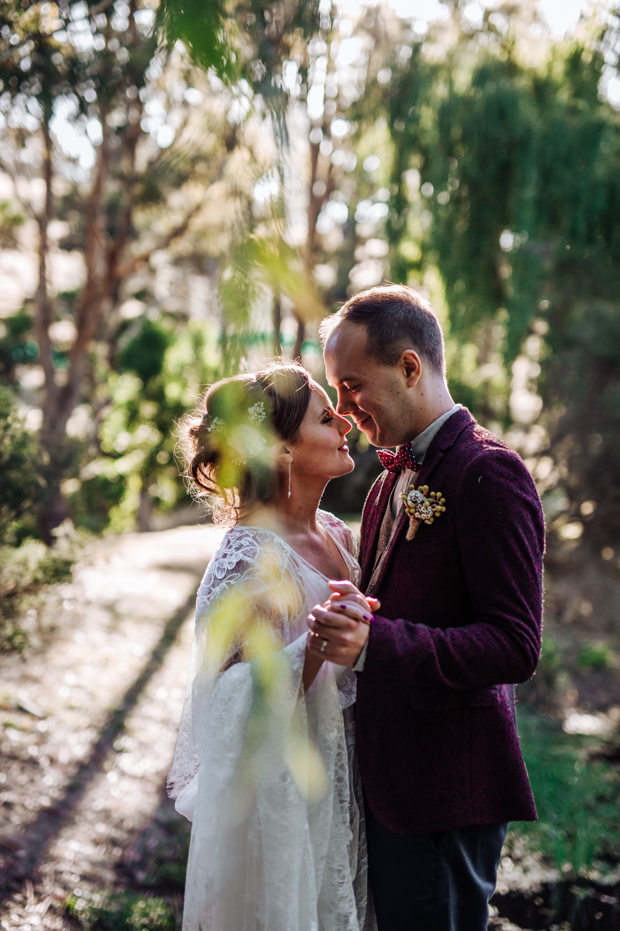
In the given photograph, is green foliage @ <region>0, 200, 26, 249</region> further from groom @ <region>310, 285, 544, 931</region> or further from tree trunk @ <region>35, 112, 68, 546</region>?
groom @ <region>310, 285, 544, 931</region>

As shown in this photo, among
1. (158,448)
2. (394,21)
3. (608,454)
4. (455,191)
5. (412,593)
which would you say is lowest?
(158,448)

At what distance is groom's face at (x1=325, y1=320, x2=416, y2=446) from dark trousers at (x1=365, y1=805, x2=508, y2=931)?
3.31 ft

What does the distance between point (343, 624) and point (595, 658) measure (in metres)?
6.77

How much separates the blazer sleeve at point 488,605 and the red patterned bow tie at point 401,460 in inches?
10.0

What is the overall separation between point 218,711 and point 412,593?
60 cm

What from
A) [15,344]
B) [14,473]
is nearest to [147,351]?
[15,344]

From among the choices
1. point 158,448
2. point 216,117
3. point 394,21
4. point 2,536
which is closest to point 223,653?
point 216,117

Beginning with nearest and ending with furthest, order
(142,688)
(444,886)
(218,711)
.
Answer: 1. (444,886)
2. (218,711)
3. (142,688)

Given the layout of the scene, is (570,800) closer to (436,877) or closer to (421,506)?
(436,877)

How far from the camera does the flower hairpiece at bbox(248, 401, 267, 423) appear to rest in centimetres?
175

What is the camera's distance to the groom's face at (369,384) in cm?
168

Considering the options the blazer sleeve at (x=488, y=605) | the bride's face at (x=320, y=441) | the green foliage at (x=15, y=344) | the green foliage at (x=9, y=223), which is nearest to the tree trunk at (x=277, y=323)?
the blazer sleeve at (x=488, y=605)

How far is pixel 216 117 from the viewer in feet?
3.83

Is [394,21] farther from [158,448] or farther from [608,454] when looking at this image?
[158,448]
